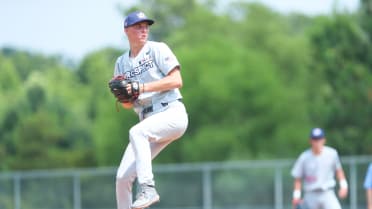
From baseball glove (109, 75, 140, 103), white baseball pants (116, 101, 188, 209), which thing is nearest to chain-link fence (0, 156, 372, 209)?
white baseball pants (116, 101, 188, 209)


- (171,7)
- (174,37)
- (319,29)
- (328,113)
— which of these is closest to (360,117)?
(328,113)

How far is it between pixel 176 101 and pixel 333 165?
8661 mm

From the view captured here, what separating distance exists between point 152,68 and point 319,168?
8747mm

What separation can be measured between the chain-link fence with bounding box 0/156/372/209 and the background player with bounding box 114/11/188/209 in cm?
2059

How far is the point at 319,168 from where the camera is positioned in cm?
1898

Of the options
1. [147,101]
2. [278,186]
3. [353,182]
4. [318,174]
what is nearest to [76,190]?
[278,186]

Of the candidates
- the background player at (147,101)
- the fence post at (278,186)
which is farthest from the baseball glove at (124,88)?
the fence post at (278,186)

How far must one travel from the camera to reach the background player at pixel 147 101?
1059 cm

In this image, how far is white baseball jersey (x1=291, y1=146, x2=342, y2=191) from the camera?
19.0m

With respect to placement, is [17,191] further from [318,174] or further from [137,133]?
[137,133]

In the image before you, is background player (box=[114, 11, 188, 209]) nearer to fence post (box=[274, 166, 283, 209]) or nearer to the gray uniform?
the gray uniform

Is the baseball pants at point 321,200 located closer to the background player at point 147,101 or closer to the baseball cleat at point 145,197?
the background player at point 147,101

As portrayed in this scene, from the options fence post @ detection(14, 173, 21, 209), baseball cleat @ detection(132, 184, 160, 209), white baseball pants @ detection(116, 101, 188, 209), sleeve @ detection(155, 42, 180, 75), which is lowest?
fence post @ detection(14, 173, 21, 209)

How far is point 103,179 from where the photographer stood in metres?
35.4
